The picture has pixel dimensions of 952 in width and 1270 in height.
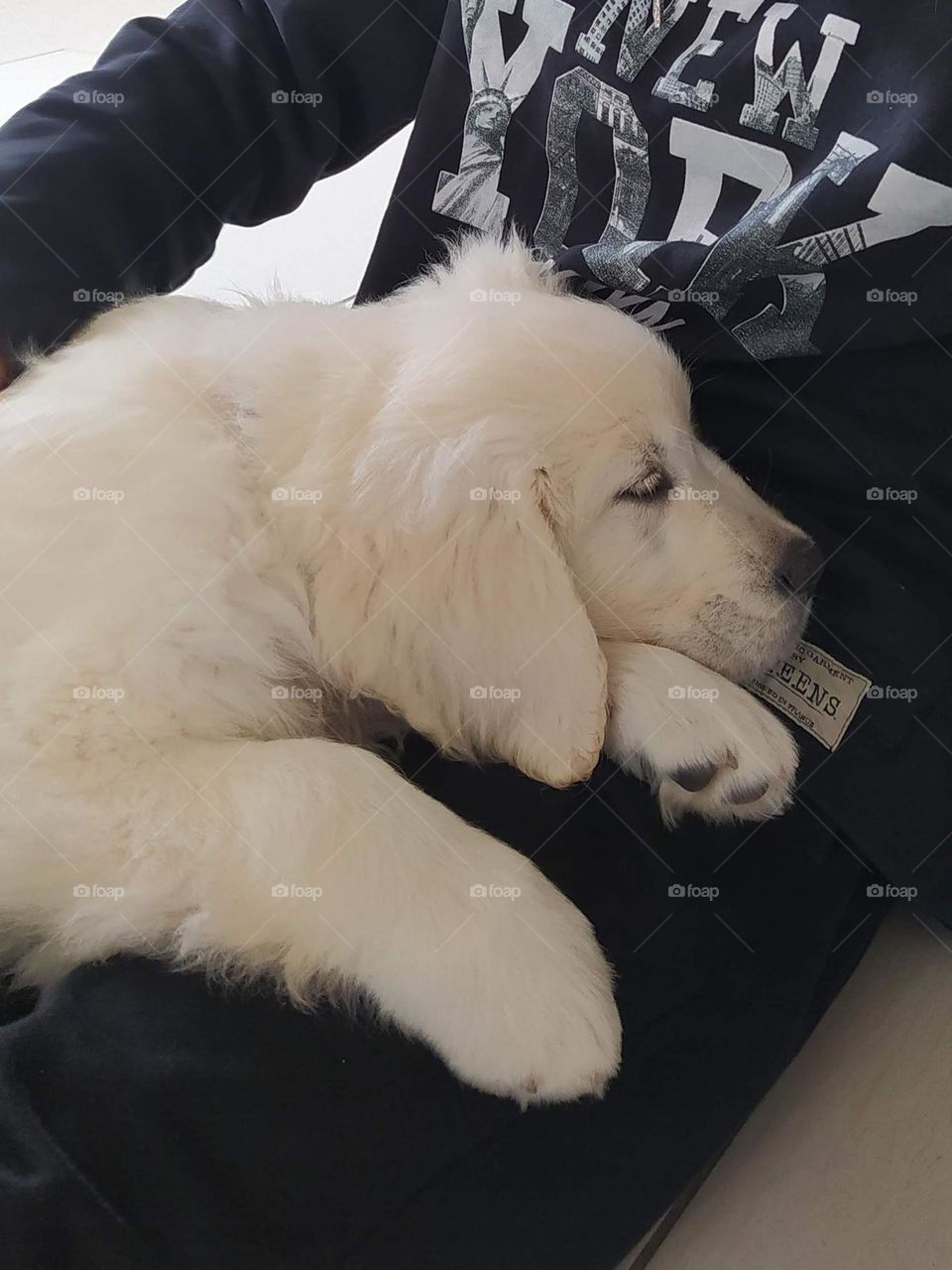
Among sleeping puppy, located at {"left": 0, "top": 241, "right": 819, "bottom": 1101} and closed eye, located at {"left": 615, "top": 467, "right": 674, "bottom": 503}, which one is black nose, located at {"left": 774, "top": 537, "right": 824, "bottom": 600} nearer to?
sleeping puppy, located at {"left": 0, "top": 241, "right": 819, "bottom": 1101}

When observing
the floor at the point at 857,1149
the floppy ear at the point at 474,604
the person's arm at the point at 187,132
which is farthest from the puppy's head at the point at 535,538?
the person's arm at the point at 187,132

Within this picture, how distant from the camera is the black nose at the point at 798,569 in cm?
115

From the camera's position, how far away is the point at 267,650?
110cm

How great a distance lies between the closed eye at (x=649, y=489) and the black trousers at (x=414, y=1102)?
1.14 ft

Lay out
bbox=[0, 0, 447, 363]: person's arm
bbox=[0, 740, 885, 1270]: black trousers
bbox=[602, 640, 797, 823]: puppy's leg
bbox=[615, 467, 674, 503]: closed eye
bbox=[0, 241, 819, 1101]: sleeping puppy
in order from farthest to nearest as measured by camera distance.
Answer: bbox=[0, 0, 447, 363]: person's arm, bbox=[615, 467, 674, 503]: closed eye, bbox=[602, 640, 797, 823]: puppy's leg, bbox=[0, 241, 819, 1101]: sleeping puppy, bbox=[0, 740, 885, 1270]: black trousers

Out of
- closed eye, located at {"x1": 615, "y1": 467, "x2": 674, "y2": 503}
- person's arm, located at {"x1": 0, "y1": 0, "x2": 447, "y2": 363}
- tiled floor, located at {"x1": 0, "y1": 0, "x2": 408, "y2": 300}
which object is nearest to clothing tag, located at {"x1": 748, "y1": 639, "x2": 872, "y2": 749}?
closed eye, located at {"x1": 615, "y1": 467, "x2": 674, "y2": 503}

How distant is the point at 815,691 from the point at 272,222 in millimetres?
2624

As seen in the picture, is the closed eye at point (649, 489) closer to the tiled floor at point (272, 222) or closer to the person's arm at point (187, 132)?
the person's arm at point (187, 132)

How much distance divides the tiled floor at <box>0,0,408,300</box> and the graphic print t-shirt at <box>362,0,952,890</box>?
1.53 metres

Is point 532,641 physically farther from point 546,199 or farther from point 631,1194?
point 546,199

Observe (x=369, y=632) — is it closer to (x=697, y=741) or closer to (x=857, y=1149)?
(x=697, y=741)

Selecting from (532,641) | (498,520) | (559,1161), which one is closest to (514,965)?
(559,1161)

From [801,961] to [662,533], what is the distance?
528 millimetres

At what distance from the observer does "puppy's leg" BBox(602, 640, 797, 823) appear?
106 centimetres
